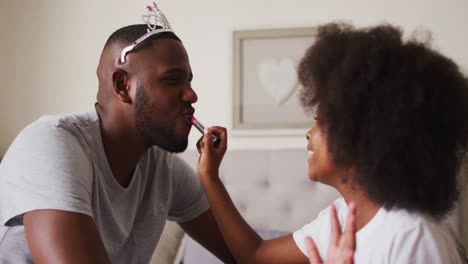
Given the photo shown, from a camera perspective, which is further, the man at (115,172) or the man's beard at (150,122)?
the man's beard at (150,122)

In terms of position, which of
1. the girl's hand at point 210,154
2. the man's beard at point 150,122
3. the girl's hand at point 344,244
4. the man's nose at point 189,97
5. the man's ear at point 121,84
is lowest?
the girl's hand at point 344,244

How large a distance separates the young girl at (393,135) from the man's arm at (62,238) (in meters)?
0.45

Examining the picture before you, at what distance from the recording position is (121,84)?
1.28 m

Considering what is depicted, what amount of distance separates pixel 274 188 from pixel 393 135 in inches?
56.4

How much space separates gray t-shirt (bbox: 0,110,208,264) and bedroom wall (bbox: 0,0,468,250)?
38.9 inches

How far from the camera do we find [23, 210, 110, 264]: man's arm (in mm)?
938

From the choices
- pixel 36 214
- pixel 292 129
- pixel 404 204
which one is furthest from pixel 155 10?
pixel 292 129

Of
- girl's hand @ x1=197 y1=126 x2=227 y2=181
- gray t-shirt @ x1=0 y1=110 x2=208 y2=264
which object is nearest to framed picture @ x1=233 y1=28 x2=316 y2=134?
gray t-shirt @ x1=0 y1=110 x2=208 y2=264

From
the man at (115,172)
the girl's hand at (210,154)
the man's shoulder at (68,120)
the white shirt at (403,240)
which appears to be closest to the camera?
the white shirt at (403,240)

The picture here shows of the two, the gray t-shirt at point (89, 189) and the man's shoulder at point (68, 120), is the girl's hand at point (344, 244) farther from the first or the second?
the man's shoulder at point (68, 120)

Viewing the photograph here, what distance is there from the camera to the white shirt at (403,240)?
34.1 inches

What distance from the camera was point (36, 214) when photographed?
984 mm

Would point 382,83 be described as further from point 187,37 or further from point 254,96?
point 187,37

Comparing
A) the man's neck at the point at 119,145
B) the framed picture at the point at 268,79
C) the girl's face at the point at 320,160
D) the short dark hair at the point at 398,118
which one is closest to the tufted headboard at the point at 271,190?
the framed picture at the point at 268,79
